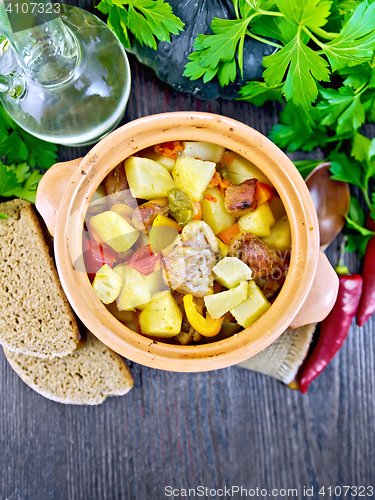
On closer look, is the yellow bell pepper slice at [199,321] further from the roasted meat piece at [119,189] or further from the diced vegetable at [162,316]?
the roasted meat piece at [119,189]

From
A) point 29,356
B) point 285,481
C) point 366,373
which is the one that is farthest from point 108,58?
point 285,481

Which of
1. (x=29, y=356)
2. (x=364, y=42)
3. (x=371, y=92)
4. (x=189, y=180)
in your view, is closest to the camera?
(x=364, y=42)

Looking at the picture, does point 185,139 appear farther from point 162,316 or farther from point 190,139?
point 162,316

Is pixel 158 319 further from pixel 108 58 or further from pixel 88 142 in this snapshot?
pixel 108 58

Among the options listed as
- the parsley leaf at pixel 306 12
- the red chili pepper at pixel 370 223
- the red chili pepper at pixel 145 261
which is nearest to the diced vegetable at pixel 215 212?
the red chili pepper at pixel 145 261

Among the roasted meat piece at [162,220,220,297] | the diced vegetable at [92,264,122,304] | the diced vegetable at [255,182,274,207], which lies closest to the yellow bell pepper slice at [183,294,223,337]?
the roasted meat piece at [162,220,220,297]

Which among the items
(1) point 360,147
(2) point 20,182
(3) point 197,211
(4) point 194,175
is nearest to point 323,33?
(1) point 360,147

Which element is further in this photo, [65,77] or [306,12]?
[65,77]
